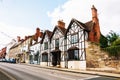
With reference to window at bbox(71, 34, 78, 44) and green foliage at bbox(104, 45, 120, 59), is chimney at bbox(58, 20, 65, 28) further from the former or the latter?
green foliage at bbox(104, 45, 120, 59)

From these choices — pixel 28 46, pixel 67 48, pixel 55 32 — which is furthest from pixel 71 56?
pixel 28 46

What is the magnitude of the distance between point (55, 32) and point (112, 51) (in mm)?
18115

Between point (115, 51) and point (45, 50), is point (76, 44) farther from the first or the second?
point (45, 50)

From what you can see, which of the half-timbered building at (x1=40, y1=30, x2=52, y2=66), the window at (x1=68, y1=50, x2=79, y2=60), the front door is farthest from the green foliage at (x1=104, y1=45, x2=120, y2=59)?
the half-timbered building at (x1=40, y1=30, x2=52, y2=66)

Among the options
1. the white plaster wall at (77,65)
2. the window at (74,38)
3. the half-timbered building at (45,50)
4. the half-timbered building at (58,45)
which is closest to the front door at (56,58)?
the half-timbered building at (58,45)

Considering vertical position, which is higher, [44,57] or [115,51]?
[115,51]

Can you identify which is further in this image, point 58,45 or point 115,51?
point 58,45

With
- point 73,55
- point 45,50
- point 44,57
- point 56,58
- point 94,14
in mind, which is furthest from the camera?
point 45,50

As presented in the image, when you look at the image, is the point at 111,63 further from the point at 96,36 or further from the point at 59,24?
the point at 59,24

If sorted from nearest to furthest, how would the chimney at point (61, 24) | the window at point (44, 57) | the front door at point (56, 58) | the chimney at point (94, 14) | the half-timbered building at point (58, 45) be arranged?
the chimney at point (94, 14), the half-timbered building at point (58, 45), the front door at point (56, 58), the chimney at point (61, 24), the window at point (44, 57)

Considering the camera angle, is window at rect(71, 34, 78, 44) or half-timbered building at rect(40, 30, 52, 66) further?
half-timbered building at rect(40, 30, 52, 66)

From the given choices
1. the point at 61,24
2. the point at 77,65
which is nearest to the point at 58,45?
the point at 61,24

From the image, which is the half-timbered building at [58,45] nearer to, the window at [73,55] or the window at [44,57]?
the window at [73,55]

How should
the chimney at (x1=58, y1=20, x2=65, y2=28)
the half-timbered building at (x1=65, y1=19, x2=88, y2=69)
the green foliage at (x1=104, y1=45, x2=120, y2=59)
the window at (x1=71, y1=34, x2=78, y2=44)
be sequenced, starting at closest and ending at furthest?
the green foliage at (x1=104, y1=45, x2=120, y2=59), the half-timbered building at (x1=65, y1=19, x2=88, y2=69), the window at (x1=71, y1=34, x2=78, y2=44), the chimney at (x1=58, y1=20, x2=65, y2=28)
